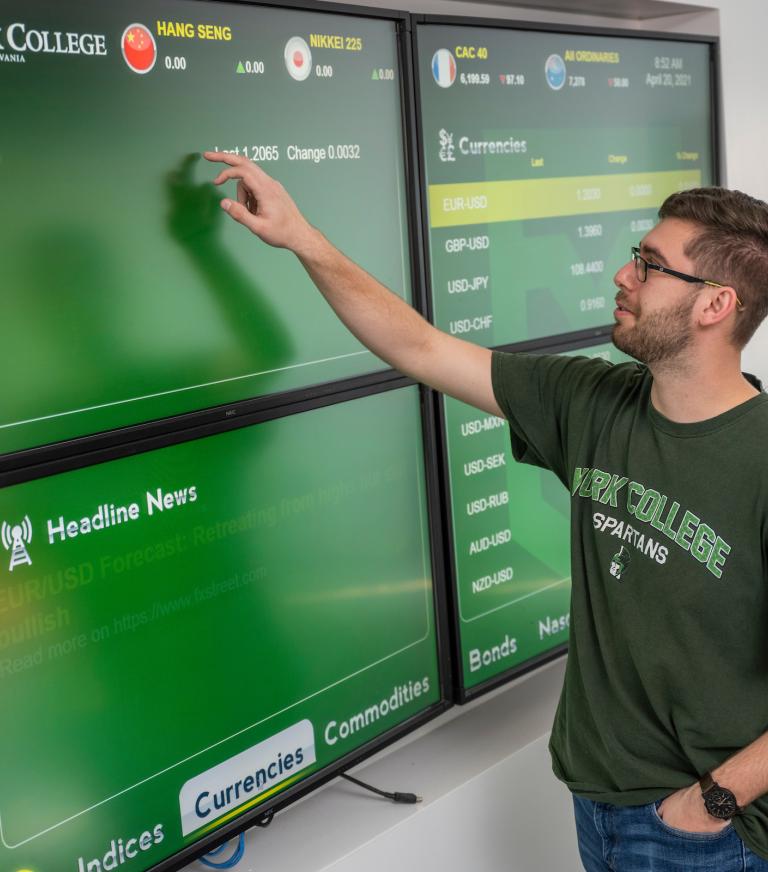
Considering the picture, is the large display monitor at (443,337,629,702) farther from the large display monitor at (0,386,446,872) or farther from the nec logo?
the nec logo

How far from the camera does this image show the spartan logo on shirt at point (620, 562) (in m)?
1.75

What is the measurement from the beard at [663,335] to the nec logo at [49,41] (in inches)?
36.2

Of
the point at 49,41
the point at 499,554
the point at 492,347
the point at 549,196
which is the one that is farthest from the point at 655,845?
the point at 49,41

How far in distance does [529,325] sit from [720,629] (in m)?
0.99

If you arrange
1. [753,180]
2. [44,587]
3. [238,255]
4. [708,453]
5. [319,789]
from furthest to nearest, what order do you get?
[753,180] < [319,789] < [238,255] < [708,453] < [44,587]

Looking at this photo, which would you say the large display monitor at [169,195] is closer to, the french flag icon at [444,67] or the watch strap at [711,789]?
the french flag icon at [444,67]

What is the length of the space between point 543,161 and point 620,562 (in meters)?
1.07

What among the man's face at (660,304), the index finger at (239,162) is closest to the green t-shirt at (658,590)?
the man's face at (660,304)

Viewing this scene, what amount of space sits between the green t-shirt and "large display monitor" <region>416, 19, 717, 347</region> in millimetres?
519

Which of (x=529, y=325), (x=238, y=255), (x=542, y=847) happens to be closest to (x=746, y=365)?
(x=529, y=325)

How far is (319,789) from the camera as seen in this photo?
2184 millimetres

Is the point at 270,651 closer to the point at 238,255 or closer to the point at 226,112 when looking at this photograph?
the point at 238,255

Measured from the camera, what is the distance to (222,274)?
1.77 metres

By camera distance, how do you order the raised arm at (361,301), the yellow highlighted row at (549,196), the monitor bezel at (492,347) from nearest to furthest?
the raised arm at (361,301) < the monitor bezel at (492,347) < the yellow highlighted row at (549,196)
